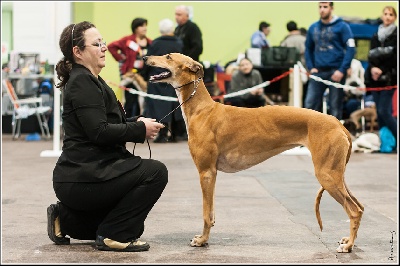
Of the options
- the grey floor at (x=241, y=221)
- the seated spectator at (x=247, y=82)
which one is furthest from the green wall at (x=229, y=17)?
the grey floor at (x=241, y=221)

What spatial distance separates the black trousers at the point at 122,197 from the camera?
410 centimetres

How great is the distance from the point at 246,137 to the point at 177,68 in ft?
1.76

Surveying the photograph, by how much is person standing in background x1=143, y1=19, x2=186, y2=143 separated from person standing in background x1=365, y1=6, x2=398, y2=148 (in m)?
2.62

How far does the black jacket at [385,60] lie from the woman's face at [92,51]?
20.7 ft

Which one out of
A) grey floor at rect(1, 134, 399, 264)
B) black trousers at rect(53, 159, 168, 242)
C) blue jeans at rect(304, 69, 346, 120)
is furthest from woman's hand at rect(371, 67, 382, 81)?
black trousers at rect(53, 159, 168, 242)

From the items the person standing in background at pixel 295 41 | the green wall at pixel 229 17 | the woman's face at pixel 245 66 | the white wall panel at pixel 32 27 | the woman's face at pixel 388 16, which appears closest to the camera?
the woman's face at pixel 388 16

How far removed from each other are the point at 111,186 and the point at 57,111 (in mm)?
5537

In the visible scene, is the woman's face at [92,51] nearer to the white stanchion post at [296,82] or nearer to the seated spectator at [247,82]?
the white stanchion post at [296,82]

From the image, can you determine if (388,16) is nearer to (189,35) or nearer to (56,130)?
(189,35)

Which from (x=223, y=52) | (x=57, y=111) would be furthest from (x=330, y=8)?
(x=223, y=52)

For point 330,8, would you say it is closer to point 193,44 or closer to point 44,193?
point 193,44

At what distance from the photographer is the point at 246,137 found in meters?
4.32

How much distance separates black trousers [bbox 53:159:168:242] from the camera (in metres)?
4.10

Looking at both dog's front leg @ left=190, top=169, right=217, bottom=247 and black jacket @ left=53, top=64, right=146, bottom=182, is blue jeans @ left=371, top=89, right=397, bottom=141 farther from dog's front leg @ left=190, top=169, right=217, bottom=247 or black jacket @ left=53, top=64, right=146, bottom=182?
black jacket @ left=53, top=64, right=146, bottom=182
